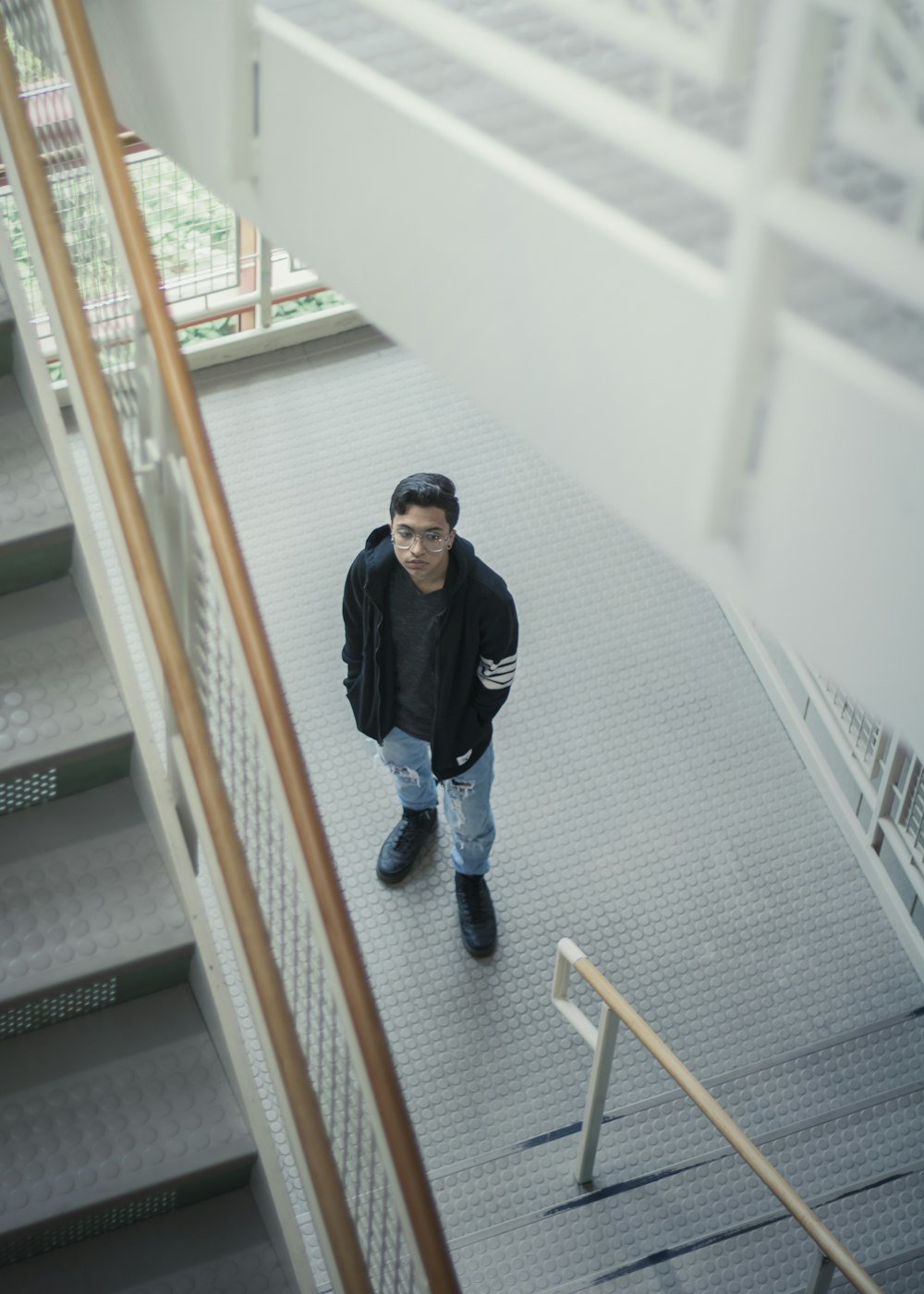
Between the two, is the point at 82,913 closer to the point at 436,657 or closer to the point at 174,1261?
the point at 174,1261

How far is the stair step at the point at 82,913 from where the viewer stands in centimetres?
217

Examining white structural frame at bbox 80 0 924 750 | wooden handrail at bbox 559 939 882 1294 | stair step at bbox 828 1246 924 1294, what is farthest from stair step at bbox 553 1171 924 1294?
white structural frame at bbox 80 0 924 750

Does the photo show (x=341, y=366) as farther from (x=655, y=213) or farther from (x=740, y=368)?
(x=740, y=368)

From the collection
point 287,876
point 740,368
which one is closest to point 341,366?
point 287,876

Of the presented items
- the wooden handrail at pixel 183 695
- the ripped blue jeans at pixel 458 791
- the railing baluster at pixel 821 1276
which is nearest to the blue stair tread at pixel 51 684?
the wooden handrail at pixel 183 695

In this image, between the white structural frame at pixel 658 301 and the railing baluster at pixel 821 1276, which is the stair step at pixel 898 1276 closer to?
the railing baluster at pixel 821 1276

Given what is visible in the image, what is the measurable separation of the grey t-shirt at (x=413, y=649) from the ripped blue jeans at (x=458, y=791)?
0.36 feet

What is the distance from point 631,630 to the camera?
171 inches

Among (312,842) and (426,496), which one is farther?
(426,496)

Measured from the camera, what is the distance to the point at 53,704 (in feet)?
7.45

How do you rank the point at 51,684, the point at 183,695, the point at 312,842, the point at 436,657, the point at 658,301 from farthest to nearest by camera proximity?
the point at 436,657 < the point at 51,684 < the point at 183,695 < the point at 312,842 < the point at 658,301

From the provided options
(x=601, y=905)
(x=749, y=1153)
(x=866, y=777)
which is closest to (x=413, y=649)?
(x=601, y=905)

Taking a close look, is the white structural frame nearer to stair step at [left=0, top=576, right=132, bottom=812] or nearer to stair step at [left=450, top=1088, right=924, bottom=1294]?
stair step at [left=0, top=576, right=132, bottom=812]

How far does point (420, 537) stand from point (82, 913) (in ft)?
3.58
